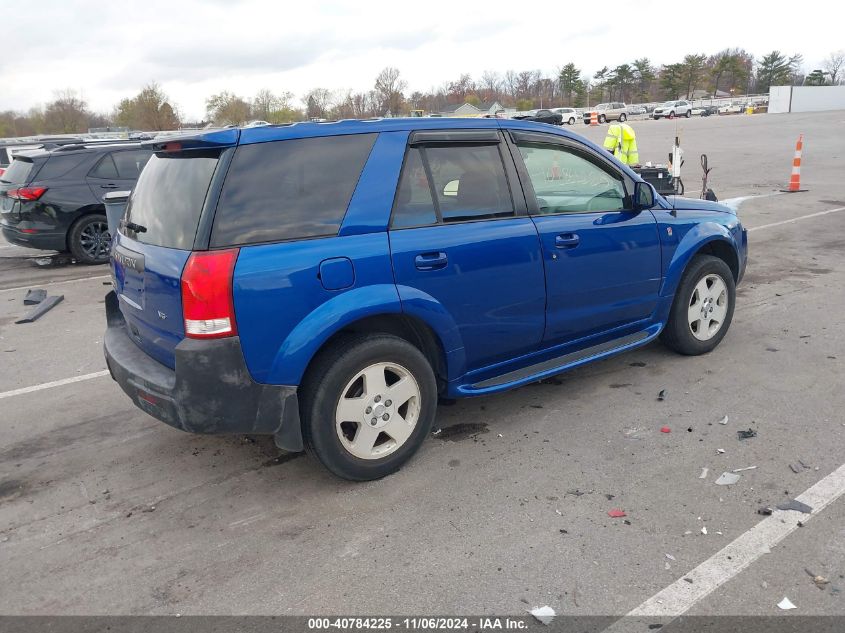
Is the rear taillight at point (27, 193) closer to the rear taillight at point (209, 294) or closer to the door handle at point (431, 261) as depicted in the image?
the rear taillight at point (209, 294)

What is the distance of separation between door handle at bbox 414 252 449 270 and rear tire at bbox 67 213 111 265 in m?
8.13

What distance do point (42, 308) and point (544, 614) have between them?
6981mm

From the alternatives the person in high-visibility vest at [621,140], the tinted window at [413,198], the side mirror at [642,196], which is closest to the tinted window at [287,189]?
the tinted window at [413,198]

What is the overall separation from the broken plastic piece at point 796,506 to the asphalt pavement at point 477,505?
42mm

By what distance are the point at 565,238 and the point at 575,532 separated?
184 centimetres

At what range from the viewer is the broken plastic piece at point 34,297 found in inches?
315

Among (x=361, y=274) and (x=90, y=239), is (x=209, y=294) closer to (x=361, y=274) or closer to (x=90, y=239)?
(x=361, y=274)

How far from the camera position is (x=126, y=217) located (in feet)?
13.1

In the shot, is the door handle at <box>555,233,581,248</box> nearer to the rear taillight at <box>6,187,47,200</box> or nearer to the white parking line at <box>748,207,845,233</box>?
the white parking line at <box>748,207,845,233</box>

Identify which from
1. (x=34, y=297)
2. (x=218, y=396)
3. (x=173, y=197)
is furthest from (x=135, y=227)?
(x=34, y=297)

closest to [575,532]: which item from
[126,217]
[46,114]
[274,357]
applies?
[274,357]

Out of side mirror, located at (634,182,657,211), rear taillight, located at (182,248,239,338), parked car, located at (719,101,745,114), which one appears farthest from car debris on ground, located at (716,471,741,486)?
parked car, located at (719,101,745,114)

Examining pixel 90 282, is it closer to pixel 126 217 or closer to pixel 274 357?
pixel 126 217

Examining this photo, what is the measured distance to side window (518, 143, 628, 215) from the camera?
4273 mm
